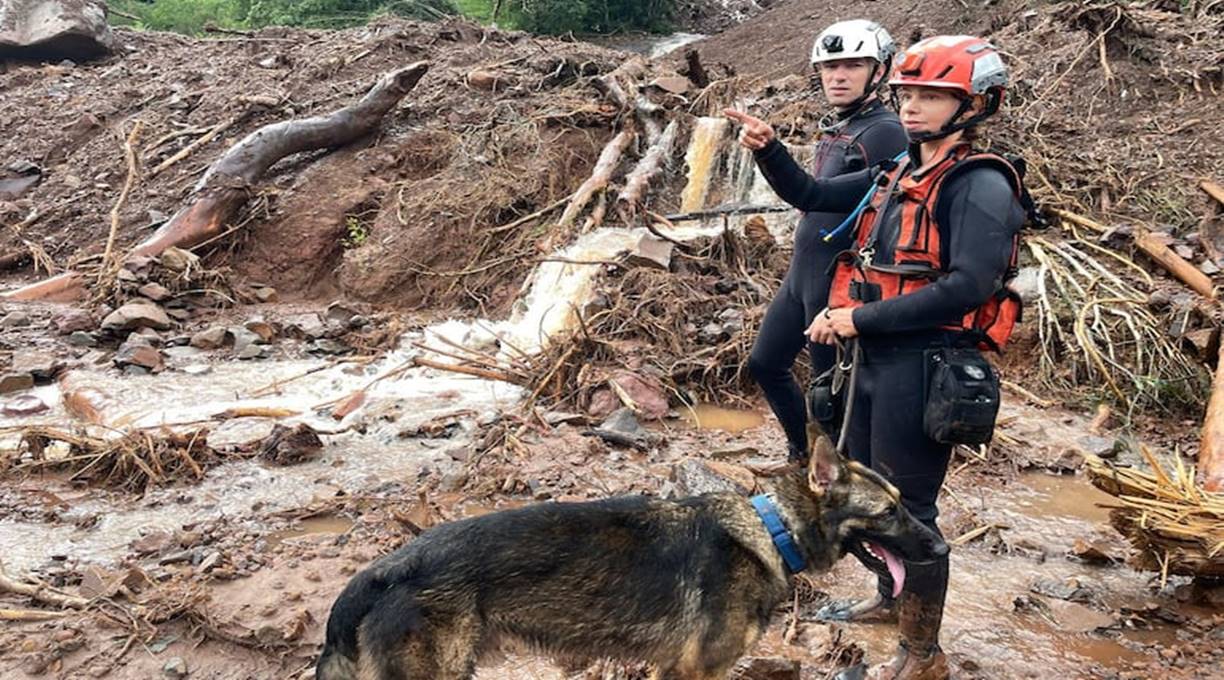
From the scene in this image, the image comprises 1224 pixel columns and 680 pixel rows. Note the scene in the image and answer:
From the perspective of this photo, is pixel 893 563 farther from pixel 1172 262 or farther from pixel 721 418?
pixel 1172 262

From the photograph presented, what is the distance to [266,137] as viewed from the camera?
1118 cm

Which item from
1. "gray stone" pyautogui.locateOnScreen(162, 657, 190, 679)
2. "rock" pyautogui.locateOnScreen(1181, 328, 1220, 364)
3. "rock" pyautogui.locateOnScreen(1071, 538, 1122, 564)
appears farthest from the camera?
"rock" pyautogui.locateOnScreen(1181, 328, 1220, 364)

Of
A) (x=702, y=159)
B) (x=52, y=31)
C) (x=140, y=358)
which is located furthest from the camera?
(x=52, y=31)

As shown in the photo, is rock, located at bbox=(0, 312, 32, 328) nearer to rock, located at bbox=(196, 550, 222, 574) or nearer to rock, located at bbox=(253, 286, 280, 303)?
rock, located at bbox=(253, 286, 280, 303)

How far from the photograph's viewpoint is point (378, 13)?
783 inches

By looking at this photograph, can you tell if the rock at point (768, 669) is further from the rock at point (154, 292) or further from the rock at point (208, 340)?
the rock at point (154, 292)

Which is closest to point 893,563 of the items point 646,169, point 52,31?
point 646,169

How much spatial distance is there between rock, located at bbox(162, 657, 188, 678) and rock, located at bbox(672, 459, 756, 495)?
94.5 inches

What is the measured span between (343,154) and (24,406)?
5.77 m

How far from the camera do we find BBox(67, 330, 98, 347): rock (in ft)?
27.5

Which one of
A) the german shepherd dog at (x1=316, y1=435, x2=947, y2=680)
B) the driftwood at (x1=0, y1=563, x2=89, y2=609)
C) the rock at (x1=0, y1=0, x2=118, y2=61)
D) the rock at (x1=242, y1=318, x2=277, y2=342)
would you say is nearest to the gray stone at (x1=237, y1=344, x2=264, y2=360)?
the rock at (x1=242, y1=318, x2=277, y2=342)

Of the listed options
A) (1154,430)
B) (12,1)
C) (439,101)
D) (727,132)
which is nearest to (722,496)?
(1154,430)

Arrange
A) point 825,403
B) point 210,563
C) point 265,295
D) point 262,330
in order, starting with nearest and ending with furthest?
1. point 825,403
2. point 210,563
3. point 262,330
4. point 265,295

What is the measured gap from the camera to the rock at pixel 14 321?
870 centimetres
